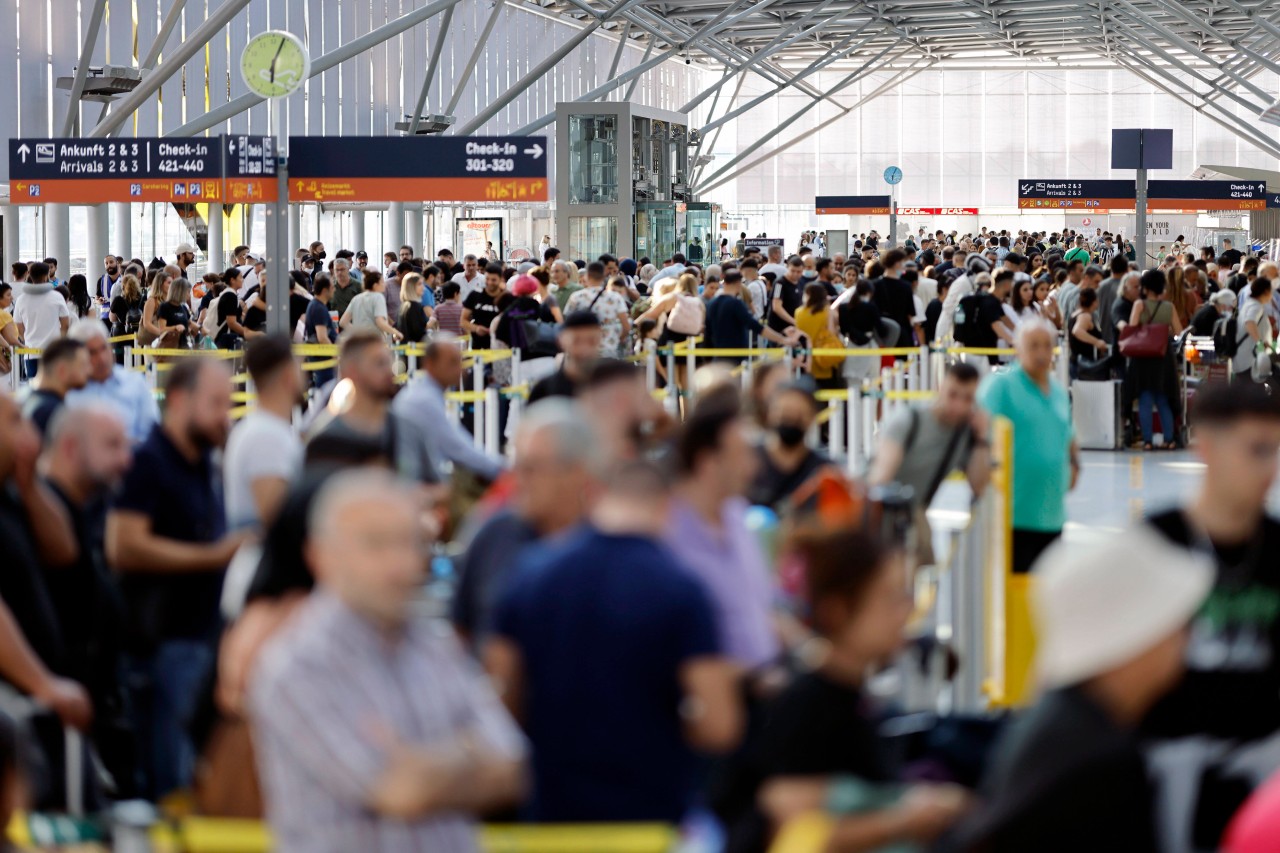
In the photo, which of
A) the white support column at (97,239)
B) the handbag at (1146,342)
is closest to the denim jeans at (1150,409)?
the handbag at (1146,342)

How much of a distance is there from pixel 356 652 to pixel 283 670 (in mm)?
128

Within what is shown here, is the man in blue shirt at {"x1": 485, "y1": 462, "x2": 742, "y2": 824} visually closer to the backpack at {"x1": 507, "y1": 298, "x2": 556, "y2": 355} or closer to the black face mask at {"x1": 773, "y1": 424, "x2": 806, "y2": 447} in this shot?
the black face mask at {"x1": 773, "y1": 424, "x2": 806, "y2": 447}

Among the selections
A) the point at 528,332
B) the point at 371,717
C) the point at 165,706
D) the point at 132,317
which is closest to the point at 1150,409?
the point at 528,332

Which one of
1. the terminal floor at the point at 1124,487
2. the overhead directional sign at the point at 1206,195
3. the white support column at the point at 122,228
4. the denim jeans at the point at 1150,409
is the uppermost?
the overhead directional sign at the point at 1206,195

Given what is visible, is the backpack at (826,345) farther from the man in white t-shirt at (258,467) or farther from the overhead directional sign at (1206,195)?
the overhead directional sign at (1206,195)

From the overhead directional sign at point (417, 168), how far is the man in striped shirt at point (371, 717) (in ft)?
43.8

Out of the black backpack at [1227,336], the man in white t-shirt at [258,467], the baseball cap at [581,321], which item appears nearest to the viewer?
the man in white t-shirt at [258,467]

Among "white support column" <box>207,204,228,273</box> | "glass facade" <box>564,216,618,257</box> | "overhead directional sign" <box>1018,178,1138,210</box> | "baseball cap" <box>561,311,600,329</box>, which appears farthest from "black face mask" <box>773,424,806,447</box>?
"overhead directional sign" <box>1018,178,1138,210</box>

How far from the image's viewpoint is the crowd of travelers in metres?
3.06

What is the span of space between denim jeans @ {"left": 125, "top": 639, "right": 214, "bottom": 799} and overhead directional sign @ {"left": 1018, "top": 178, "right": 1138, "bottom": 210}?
127 feet

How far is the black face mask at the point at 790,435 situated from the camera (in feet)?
22.7

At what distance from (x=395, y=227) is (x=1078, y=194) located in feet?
53.1

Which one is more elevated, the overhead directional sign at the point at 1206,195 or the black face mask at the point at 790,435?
the overhead directional sign at the point at 1206,195

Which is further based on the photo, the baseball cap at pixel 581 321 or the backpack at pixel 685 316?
the backpack at pixel 685 316
